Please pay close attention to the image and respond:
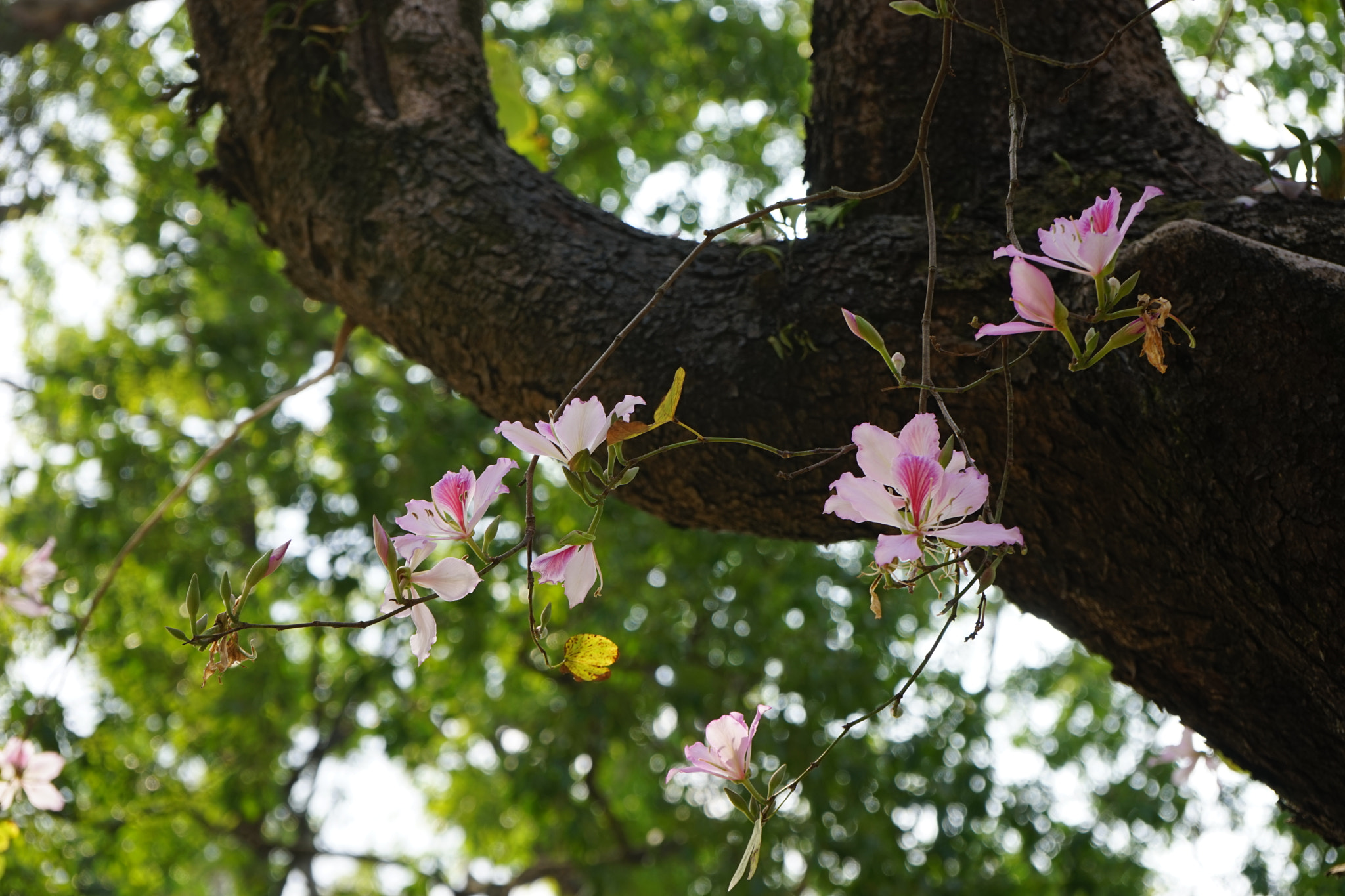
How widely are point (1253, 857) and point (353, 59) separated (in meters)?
3.07

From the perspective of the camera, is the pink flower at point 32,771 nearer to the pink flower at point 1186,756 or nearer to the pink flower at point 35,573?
the pink flower at point 35,573

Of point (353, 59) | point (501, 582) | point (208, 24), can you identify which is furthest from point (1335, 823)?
point (501, 582)

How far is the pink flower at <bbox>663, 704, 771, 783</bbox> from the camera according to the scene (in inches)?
28.9

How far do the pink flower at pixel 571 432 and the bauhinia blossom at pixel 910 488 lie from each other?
5.7 inches

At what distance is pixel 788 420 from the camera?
1.01 metres

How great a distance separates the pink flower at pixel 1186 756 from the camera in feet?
3.67

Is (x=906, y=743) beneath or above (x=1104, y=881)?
above

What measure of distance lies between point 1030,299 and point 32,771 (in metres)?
1.59

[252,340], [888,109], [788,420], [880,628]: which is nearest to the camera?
[788,420]

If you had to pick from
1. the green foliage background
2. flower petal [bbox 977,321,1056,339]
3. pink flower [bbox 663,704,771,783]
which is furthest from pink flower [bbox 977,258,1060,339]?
the green foliage background

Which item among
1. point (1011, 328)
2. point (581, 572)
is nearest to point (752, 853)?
point (581, 572)

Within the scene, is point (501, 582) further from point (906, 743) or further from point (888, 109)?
point (888, 109)

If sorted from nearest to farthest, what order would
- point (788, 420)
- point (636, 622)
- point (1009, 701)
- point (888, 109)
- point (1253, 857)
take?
point (788, 420) < point (888, 109) < point (1253, 857) < point (636, 622) < point (1009, 701)

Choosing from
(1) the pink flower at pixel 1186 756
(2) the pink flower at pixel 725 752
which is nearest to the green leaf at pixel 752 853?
(2) the pink flower at pixel 725 752
